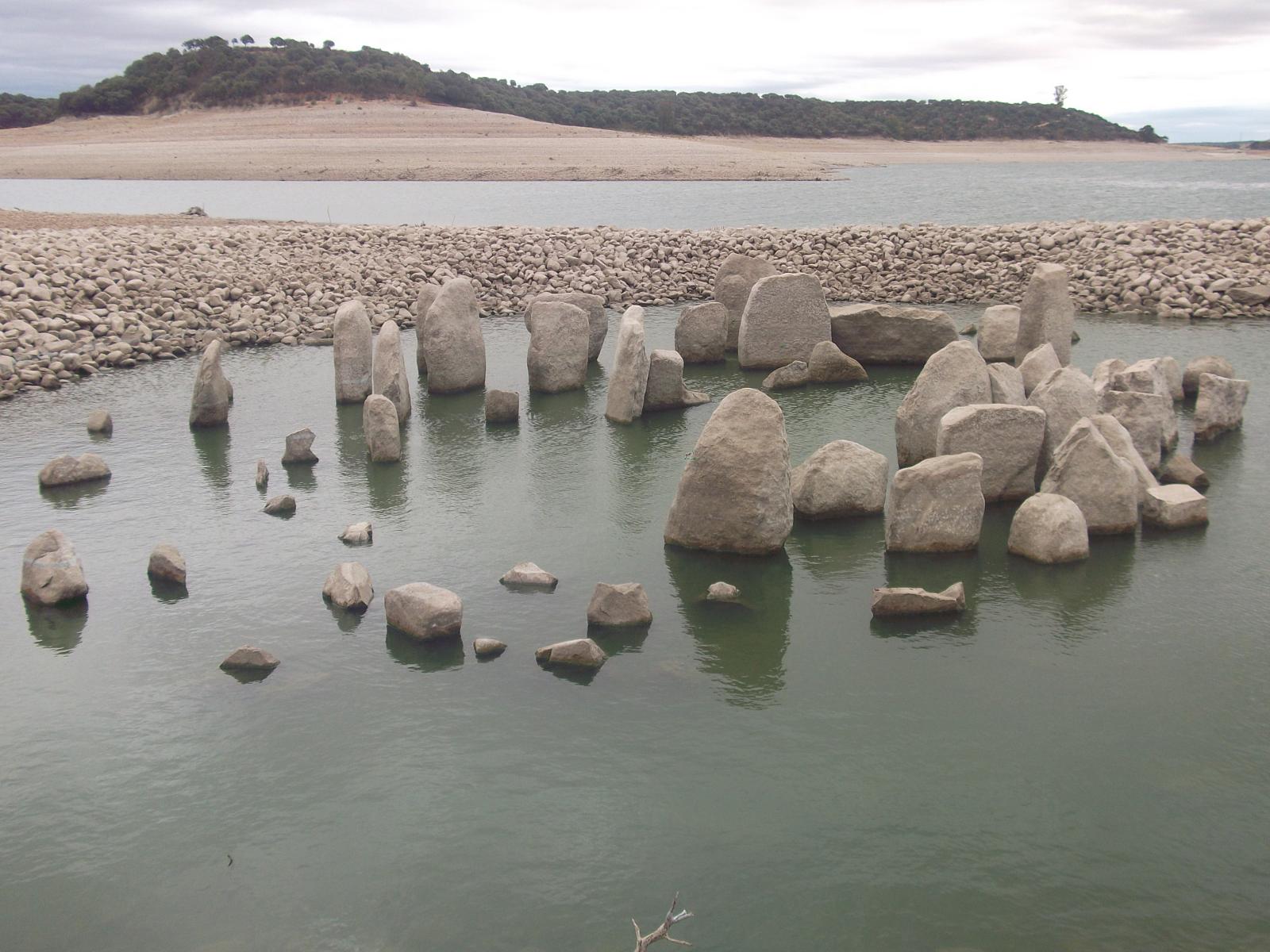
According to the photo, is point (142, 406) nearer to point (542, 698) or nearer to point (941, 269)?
point (542, 698)

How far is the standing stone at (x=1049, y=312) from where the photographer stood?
1454cm

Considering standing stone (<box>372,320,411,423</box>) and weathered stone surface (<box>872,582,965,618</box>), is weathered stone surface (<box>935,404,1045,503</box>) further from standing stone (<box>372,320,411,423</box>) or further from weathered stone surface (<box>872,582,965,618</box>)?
standing stone (<box>372,320,411,423</box>)

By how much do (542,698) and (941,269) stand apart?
726 inches

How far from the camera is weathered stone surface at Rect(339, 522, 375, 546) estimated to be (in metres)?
9.29

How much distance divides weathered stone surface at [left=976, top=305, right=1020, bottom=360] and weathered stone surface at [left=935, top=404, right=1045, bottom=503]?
22.4ft

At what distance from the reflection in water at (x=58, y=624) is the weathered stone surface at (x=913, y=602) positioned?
19.1 feet

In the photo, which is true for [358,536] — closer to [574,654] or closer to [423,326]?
[574,654]

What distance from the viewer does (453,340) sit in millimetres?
14664

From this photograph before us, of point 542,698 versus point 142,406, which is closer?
point 542,698

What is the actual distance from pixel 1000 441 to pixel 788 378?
555 cm

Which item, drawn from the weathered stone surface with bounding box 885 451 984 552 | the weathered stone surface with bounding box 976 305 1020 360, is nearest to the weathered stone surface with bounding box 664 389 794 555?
the weathered stone surface with bounding box 885 451 984 552

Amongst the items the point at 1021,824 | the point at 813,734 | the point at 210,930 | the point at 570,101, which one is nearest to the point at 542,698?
the point at 813,734

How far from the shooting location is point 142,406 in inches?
571

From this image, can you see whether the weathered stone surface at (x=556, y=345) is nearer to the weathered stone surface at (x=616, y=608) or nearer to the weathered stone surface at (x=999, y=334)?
the weathered stone surface at (x=999, y=334)
